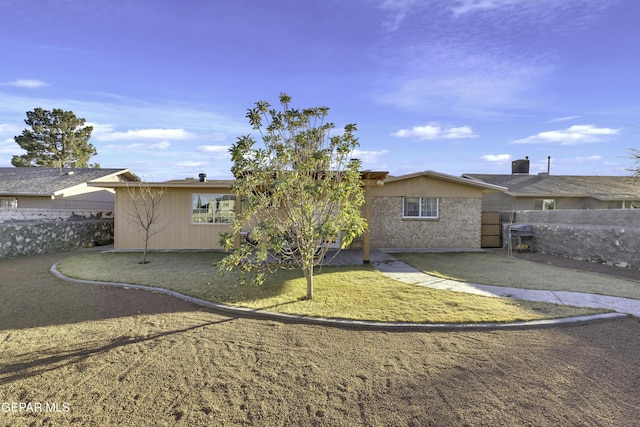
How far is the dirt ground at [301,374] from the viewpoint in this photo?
273 centimetres

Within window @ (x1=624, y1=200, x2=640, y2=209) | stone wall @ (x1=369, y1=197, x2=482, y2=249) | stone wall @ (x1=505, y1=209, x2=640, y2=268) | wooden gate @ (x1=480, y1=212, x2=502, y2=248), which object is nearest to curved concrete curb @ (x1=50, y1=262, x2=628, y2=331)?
stone wall @ (x1=505, y1=209, x2=640, y2=268)

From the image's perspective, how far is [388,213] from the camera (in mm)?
13758

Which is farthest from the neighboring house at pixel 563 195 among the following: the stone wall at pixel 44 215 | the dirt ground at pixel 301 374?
the stone wall at pixel 44 215

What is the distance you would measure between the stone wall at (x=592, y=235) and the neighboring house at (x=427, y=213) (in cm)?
237

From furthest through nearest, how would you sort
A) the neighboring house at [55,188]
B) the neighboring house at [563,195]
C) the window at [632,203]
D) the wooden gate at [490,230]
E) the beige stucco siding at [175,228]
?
the window at [632,203] < the neighboring house at [563,195] < the neighboring house at [55,188] < the wooden gate at [490,230] < the beige stucco siding at [175,228]

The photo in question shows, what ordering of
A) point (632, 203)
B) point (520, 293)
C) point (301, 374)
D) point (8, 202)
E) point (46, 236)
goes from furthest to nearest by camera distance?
point (632, 203) < point (8, 202) < point (46, 236) < point (520, 293) < point (301, 374)

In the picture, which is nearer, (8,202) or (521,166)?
(8,202)

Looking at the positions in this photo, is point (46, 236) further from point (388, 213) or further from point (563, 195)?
point (563, 195)

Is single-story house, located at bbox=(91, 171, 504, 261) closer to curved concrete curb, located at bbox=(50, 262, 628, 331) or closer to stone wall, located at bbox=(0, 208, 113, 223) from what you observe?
stone wall, located at bbox=(0, 208, 113, 223)

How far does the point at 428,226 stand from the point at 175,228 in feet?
34.8

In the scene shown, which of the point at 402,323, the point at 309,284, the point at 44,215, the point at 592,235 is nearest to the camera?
the point at 402,323

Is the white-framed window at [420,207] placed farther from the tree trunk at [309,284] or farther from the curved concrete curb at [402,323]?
the curved concrete curb at [402,323]

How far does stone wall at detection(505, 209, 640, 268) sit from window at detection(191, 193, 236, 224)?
1273 centimetres

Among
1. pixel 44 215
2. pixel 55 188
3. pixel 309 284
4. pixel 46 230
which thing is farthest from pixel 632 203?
pixel 55 188
